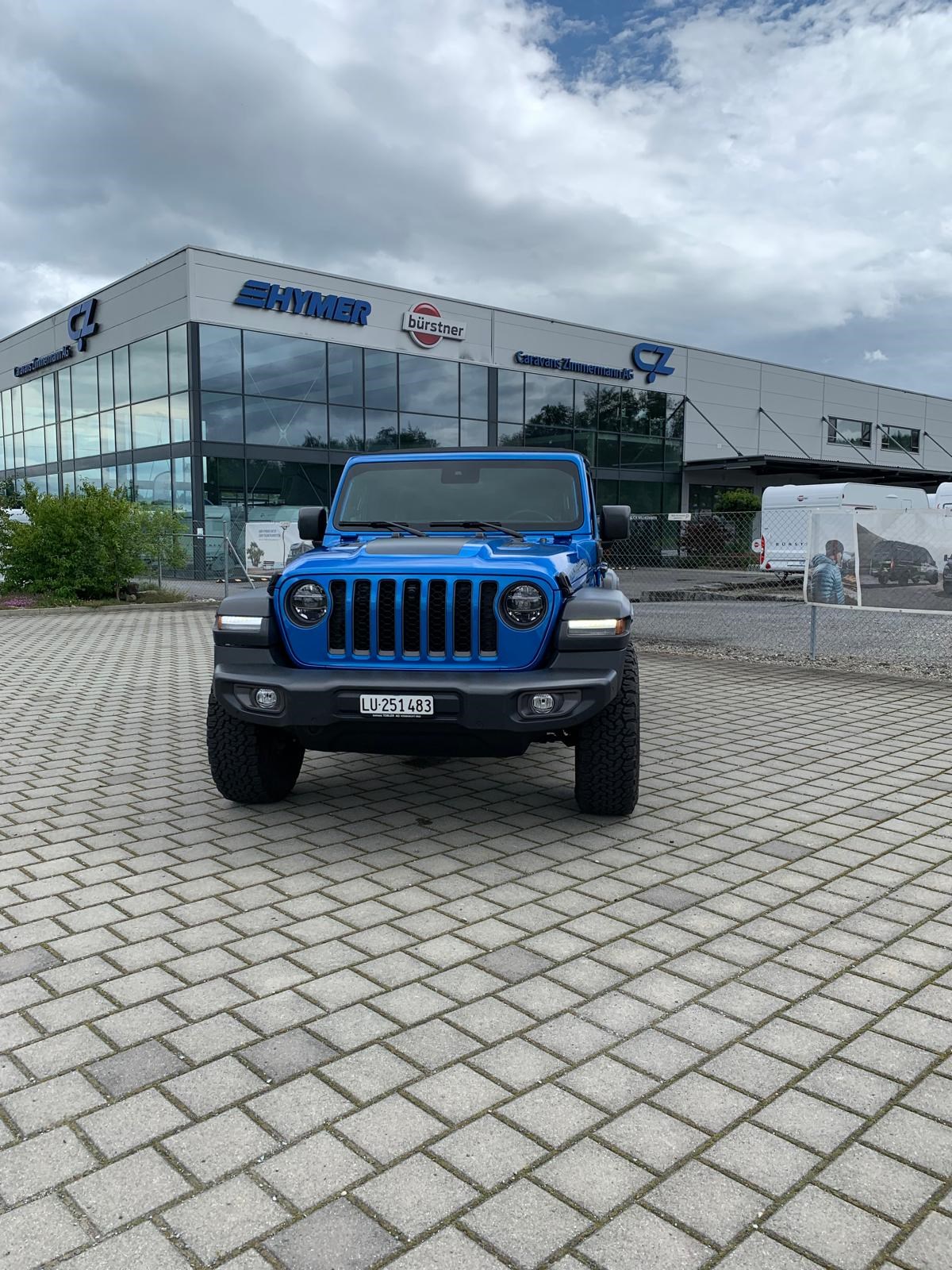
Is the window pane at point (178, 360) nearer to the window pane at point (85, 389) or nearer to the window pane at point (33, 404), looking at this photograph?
the window pane at point (85, 389)

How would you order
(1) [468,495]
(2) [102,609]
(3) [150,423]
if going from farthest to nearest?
(3) [150,423] → (2) [102,609] → (1) [468,495]

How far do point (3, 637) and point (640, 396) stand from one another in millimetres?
27105

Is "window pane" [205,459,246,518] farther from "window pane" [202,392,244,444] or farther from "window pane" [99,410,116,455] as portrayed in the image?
"window pane" [99,410,116,455]

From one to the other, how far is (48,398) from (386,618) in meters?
32.8

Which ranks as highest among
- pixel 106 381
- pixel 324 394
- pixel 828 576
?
pixel 106 381

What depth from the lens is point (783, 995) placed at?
3.04 m

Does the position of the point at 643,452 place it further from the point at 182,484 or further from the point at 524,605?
the point at 524,605

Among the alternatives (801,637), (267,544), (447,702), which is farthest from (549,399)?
(447,702)

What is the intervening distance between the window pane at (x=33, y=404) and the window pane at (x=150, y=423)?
7.78m

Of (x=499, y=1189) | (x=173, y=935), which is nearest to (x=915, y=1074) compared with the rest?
(x=499, y=1189)

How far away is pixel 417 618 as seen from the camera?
431 centimetres

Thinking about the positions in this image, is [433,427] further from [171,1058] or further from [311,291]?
[171,1058]

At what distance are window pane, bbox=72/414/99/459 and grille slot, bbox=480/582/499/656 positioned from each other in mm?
28844

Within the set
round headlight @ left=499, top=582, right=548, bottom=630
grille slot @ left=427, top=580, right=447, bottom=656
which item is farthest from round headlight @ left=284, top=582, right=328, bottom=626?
round headlight @ left=499, top=582, right=548, bottom=630
